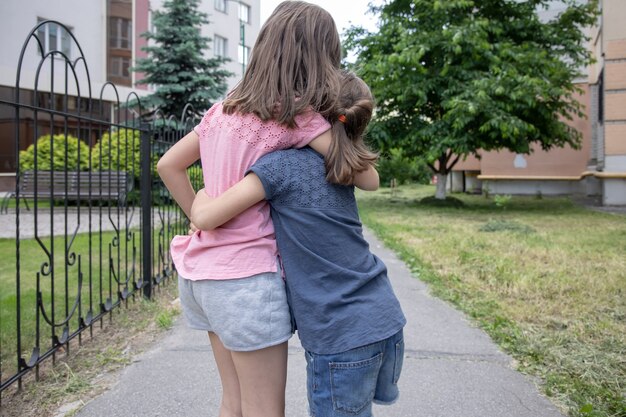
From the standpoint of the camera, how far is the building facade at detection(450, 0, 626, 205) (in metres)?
14.8

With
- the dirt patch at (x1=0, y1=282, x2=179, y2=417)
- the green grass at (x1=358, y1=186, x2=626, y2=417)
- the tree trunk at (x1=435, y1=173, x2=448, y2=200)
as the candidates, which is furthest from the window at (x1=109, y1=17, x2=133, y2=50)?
the dirt patch at (x1=0, y1=282, x2=179, y2=417)

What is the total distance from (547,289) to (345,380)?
415 centimetres

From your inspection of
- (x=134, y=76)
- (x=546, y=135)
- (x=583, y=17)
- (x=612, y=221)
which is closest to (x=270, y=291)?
(x=612, y=221)

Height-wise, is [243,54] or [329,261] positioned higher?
[243,54]

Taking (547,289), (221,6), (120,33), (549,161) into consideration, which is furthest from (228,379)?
(221,6)

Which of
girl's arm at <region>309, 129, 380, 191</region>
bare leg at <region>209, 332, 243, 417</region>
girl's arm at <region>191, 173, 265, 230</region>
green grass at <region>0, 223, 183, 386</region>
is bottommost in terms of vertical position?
green grass at <region>0, 223, 183, 386</region>

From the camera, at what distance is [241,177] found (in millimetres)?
1551

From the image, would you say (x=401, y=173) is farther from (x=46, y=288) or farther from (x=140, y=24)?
(x=46, y=288)

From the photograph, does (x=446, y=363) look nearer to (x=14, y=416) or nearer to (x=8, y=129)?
(x=14, y=416)

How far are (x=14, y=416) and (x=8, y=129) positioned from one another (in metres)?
22.0

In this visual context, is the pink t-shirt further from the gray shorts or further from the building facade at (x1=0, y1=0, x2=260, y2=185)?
the building facade at (x1=0, y1=0, x2=260, y2=185)

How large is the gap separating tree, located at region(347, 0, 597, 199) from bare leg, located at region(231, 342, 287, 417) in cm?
1181

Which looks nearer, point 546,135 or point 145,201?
point 145,201

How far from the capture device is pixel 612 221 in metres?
10.9
